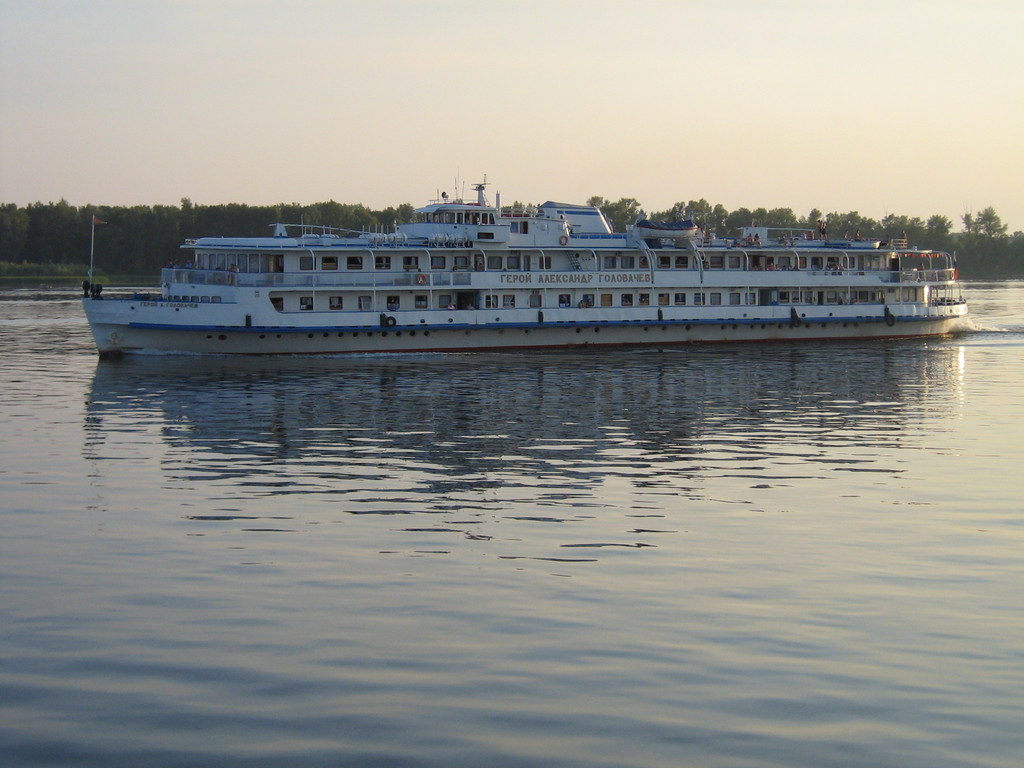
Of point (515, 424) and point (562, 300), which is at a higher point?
point (562, 300)

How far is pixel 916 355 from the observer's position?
59219 millimetres

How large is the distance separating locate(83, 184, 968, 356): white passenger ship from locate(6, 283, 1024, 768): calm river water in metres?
21.7

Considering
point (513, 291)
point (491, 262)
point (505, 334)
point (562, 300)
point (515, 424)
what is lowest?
point (515, 424)

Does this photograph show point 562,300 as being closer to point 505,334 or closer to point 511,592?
point 505,334

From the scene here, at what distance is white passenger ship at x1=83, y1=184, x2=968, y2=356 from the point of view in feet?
180

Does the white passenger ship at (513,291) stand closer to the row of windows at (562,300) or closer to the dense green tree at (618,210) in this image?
the row of windows at (562,300)

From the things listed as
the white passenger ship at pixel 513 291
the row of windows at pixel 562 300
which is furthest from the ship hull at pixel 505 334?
the row of windows at pixel 562 300

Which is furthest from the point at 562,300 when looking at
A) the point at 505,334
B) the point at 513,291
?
the point at 505,334

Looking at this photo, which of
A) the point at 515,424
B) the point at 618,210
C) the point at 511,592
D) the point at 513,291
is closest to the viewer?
the point at 511,592

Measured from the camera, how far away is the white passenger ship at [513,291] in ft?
180

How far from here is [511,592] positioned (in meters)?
15.1

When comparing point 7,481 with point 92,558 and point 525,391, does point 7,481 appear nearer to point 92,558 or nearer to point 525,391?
point 92,558

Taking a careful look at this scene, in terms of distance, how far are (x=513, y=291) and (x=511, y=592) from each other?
4685cm

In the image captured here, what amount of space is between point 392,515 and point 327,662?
24.9 feet
